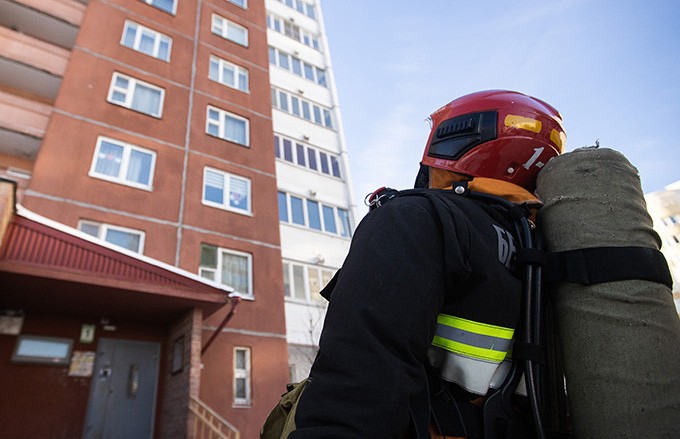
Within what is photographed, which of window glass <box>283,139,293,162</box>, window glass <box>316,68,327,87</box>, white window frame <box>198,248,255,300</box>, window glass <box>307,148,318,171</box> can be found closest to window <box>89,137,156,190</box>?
white window frame <box>198,248,255,300</box>

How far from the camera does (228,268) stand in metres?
12.2

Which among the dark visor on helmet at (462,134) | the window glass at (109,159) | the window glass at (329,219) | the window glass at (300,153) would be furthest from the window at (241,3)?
the dark visor on helmet at (462,134)

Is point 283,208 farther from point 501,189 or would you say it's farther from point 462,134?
point 501,189

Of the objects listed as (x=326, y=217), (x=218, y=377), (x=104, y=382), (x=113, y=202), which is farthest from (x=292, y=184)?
(x=104, y=382)

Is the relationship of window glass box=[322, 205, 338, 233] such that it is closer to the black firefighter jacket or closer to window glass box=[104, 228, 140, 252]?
Result: window glass box=[104, 228, 140, 252]

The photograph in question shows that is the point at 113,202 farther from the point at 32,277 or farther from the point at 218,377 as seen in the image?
the point at 218,377

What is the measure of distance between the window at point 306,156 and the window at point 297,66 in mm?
5222

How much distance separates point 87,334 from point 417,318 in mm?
9815

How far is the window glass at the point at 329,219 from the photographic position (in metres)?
17.7

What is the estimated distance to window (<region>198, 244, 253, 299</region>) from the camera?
11789 millimetres

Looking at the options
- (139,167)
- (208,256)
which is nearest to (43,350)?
(208,256)

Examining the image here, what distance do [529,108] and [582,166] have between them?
2.15ft

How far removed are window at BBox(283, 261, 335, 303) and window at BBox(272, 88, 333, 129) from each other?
27.0 feet

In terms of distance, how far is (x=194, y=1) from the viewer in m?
17.7
